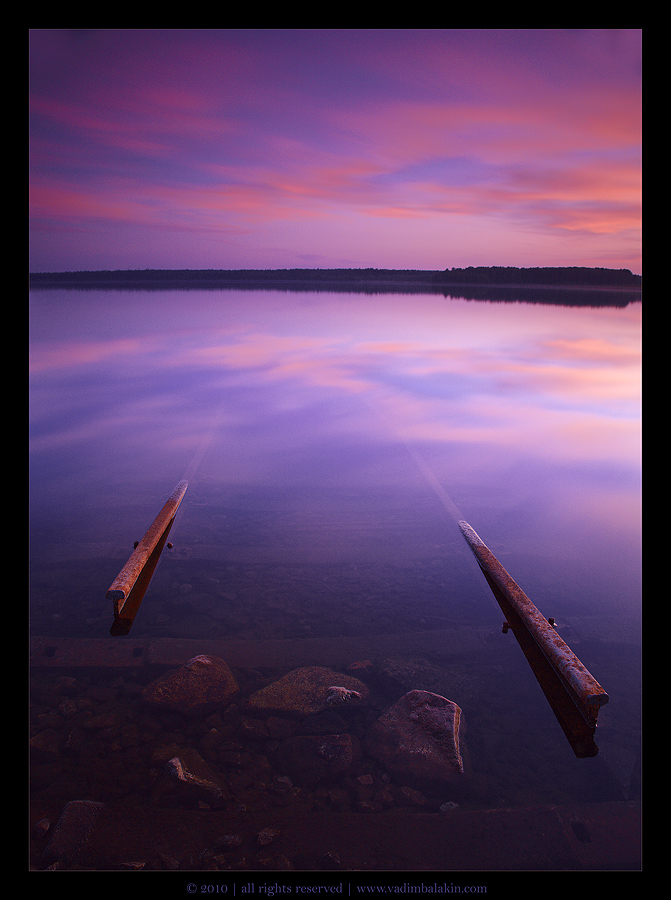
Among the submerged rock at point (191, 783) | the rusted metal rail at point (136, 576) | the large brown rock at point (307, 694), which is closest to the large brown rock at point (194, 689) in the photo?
the large brown rock at point (307, 694)

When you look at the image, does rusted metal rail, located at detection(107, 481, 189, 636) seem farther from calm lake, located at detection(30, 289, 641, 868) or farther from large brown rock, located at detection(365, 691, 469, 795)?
large brown rock, located at detection(365, 691, 469, 795)

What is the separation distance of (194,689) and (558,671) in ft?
9.50

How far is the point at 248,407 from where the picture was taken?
49.5 feet

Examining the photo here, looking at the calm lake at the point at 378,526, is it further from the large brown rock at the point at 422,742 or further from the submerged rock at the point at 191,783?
the submerged rock at the point at 191,783

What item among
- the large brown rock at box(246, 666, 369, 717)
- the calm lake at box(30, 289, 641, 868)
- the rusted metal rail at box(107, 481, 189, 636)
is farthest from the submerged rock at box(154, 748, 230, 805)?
the rusted metal rail at box(107, 481, 189, 636)

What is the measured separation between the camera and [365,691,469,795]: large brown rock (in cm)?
380

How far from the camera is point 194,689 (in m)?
4.42

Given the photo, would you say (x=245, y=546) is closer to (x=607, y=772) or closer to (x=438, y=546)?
(x=438, y=546)

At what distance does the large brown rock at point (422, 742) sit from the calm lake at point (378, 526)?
A: 20cm

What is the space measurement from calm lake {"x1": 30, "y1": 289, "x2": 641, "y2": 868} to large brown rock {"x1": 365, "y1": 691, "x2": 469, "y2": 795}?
20 cm

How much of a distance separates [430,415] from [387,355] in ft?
37.4

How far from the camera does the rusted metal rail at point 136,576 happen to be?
201 inches

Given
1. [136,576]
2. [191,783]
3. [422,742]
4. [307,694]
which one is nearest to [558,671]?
[422,742]

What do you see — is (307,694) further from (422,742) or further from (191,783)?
(191,783)
